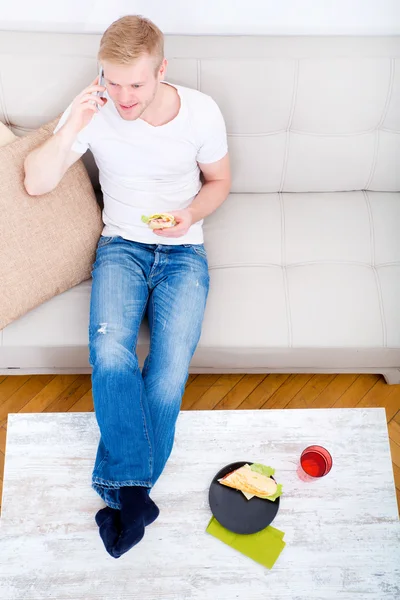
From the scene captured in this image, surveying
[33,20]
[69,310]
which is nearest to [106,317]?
[69,310]

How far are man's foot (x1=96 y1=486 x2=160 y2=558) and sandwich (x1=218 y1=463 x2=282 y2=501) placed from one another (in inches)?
7.8

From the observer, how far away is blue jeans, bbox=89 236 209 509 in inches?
55.6

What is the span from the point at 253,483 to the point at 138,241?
2.44 ft

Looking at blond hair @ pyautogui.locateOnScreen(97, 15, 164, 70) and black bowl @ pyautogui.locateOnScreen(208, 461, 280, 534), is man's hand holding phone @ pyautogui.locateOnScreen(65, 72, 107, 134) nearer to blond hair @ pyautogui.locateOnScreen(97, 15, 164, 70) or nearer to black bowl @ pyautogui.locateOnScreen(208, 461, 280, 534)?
blond hair @ pyautogui.locateOnScreen(97, 15, 164, 70)

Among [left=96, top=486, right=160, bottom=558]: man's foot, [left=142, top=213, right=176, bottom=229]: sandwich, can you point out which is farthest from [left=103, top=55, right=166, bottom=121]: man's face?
[left=96, top=486, right=160, bottom=558]: man's foot

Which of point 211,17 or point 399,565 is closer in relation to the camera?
point 399,565

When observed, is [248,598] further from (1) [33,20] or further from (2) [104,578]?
(1) [33,20]

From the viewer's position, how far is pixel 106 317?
1.54m

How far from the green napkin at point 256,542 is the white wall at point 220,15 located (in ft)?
4.56

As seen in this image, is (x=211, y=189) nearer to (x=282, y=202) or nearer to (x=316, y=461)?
(x=282, y=202)

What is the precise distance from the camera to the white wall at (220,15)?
5.43ft

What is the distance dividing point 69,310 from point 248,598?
89 cm

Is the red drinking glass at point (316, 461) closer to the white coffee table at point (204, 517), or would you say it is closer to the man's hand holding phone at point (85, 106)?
the white coffee table at point (204, 517)

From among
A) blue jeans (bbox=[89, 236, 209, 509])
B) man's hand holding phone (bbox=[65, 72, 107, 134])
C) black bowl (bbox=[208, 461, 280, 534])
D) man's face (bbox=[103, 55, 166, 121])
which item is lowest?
black bowl (bbox=[208, 461, 280, 534])
